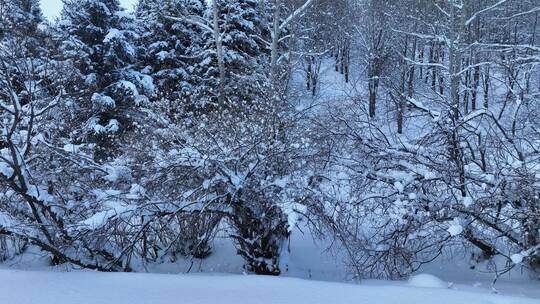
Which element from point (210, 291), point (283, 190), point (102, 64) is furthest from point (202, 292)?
point (102, 64)

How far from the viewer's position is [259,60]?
2011cm

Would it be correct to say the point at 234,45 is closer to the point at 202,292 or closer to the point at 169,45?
the point at 169,45

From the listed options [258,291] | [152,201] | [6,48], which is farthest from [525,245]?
[6,48]

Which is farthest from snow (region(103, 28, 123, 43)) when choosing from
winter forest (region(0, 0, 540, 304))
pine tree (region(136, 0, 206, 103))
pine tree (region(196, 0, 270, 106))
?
winter forest (region(0, 0, 540, 304))

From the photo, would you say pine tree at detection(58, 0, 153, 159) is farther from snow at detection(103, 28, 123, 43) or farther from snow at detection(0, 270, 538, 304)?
snow at detection(0, 270, 538, 304)

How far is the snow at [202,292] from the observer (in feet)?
12.4

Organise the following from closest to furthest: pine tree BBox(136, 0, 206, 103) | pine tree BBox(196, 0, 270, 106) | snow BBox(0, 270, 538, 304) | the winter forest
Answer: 1. snow BBox(0, 270, 538, 304)
2. the winter forest
3. pine tree BBox(196, 0, 270, 106)
4. pine tree BBox(136, 0, 206, 103)

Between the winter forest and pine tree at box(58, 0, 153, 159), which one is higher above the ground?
pine tree at box(58, 0, 153, 159)

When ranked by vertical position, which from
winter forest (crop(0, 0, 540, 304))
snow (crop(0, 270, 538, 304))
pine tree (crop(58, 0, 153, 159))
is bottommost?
snow (crop(0, 270, 538, 304))

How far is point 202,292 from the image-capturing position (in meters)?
4.05

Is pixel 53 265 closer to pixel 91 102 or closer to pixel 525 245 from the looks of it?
pixel 525 245

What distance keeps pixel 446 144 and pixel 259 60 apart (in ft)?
44.7

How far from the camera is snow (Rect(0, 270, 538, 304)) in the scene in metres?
3.79

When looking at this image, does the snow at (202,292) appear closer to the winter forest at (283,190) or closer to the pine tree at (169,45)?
the winter forest at (283,190)
